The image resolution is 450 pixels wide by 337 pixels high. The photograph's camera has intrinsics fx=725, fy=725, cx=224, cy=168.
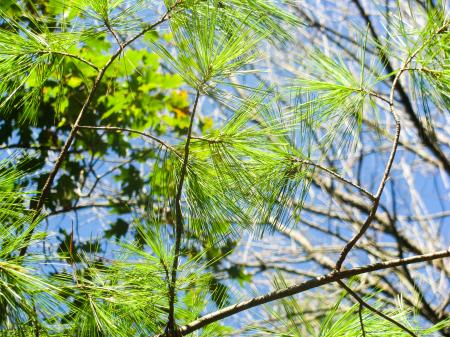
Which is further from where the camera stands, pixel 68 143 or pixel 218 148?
pixel 218 148

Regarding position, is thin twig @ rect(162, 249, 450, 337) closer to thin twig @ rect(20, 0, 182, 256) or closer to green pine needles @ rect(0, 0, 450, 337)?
green pine needles @ rect(0, 0, 450, 337)

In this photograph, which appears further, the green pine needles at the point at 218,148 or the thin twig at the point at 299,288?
the green pine needles at the point at 218,148

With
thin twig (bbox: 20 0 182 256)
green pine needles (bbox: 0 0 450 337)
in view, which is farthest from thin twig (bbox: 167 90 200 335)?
thin twig (bbox: 20 0 182 256)

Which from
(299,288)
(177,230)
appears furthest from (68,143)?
(299,288)

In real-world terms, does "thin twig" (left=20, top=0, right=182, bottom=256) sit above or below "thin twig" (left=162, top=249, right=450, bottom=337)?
above

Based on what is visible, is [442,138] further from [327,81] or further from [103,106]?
[327,81]

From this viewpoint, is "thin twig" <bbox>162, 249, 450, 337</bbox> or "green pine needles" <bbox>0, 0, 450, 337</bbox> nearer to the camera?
"thin twig" <bbox>162, 249, 450, 337</bbox>

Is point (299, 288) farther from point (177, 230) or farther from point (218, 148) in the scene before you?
point (218, 148)

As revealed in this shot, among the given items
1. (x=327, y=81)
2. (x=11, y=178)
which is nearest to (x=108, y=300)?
(x=11, y=178)

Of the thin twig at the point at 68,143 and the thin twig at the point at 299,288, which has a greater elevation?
the thin twig at the point at 68,143

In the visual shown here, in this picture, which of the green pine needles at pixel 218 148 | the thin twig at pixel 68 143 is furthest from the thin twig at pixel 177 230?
the thin twig at pixel 68 143

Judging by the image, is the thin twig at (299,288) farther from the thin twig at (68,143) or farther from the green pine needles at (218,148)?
the thin twig at (68,143)

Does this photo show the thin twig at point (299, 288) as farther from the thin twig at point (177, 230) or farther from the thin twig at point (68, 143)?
the thin twig at point (68, 143)

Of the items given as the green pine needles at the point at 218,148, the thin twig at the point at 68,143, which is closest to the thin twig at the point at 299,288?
the green pine needles at the point at 218,148
